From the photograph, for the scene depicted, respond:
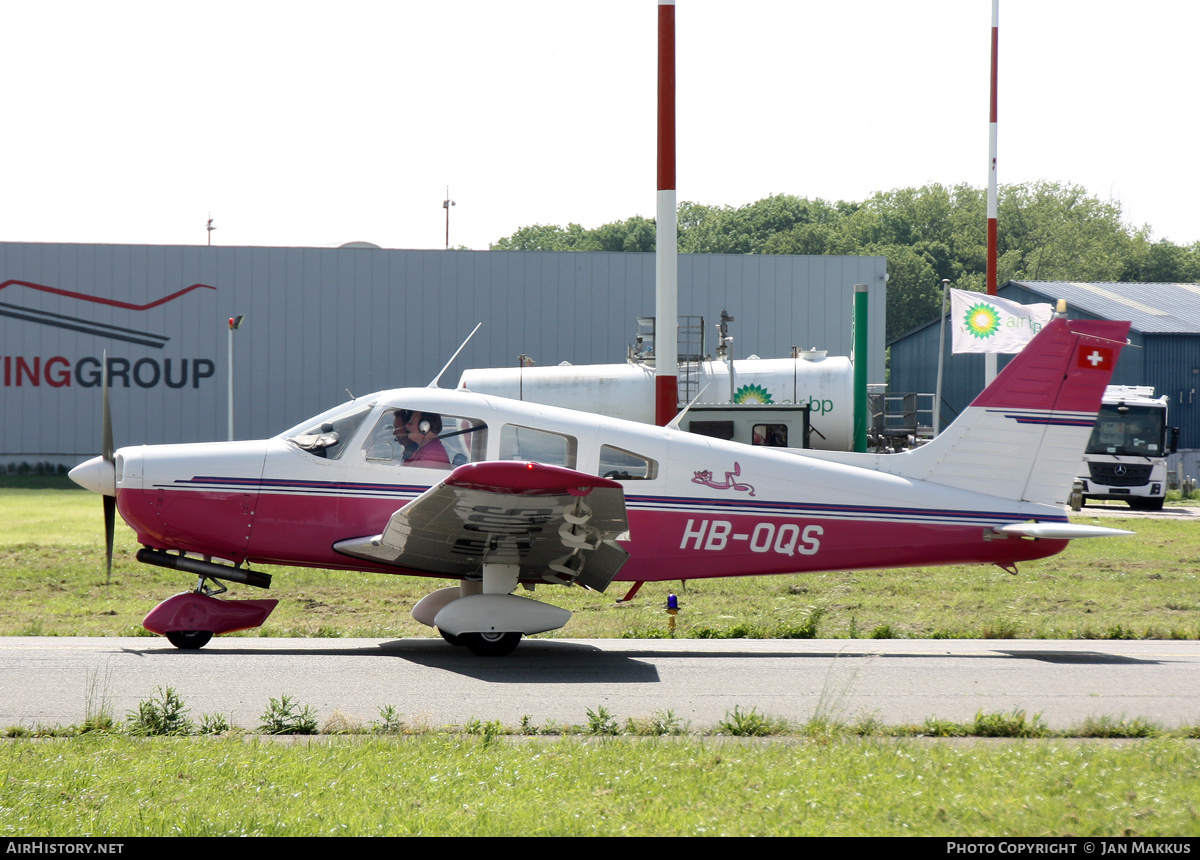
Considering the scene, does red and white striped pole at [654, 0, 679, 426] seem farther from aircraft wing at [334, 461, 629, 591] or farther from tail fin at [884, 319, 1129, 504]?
aircraft wing at [334, 461, 629, 591]

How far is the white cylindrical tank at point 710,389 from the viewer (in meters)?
20.5

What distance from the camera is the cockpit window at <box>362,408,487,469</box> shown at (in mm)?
8625

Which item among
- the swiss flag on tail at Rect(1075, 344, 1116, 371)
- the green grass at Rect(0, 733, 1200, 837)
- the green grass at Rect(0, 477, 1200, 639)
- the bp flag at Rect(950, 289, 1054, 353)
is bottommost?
the green grass at Rect(0, 477, 1200, 639)

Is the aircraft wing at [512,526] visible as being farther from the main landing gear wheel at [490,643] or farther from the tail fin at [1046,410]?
the tail fin at [1046,410]

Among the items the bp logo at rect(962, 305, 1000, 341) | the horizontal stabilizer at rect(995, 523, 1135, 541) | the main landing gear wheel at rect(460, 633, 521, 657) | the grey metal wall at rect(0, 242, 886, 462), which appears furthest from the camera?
the grey metal wall at rect(0, 242, 886, 462)

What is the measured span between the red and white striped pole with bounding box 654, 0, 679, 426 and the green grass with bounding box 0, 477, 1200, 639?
2.43 metres

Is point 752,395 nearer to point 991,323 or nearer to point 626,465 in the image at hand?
point 991,323

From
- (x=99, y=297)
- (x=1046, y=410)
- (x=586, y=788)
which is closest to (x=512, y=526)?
(x=586, y=788)

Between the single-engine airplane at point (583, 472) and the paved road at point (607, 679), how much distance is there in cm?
57

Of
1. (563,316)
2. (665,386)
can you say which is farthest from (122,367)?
(665,386)

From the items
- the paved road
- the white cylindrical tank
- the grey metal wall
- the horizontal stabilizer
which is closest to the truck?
the grey metal wall

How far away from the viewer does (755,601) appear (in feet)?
41.0

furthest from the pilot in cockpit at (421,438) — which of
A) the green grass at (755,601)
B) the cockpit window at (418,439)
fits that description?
the green grass at (755,601)
